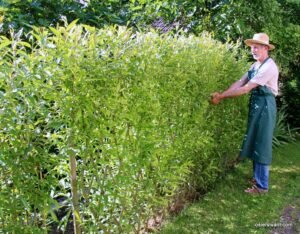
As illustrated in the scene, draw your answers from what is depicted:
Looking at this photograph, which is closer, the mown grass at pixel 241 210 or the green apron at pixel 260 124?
the mown grass at pixel 241 210

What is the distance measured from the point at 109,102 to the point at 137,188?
3.52ft

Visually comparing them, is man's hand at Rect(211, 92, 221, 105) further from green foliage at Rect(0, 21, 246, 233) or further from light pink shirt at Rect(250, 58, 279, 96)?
light pink shirt at Rect(250, 58, 279, 96)

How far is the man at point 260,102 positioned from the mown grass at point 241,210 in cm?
24

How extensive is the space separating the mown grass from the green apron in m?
0.50

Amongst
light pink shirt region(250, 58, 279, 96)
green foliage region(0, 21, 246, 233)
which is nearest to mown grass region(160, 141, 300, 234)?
green foliage region(0, 21, 246, 233)

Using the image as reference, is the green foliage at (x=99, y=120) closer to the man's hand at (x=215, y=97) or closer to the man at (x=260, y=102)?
the man's hand at (x=215, y=97)

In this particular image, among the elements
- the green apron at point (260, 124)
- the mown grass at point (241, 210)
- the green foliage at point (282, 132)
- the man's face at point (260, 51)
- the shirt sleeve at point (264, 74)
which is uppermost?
the man's face at point (260, 51)

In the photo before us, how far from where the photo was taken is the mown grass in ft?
13.1

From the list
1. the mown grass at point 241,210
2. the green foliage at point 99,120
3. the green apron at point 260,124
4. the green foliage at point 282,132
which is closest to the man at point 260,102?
the green apron at point 260,124

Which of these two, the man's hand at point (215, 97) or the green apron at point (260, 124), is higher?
the man's hand at point (215, 97)

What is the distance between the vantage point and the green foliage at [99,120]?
2037mm

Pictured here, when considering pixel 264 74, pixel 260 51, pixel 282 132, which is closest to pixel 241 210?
pixel 264 74

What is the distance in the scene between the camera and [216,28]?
677 centimetres

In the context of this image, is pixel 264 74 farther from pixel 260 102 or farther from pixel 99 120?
pixel 99 120
